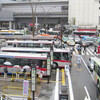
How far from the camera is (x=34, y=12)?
97.8 meters

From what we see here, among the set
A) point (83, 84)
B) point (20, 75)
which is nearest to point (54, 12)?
point (20, 75)

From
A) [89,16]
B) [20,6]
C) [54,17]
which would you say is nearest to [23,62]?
[89,16]

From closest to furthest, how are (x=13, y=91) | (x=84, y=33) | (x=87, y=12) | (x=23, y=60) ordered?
(x=13, y=91), (x=23, y=60), (x=84, y=33), (x=87, y=12)

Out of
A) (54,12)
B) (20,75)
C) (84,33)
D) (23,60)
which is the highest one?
(54,12)

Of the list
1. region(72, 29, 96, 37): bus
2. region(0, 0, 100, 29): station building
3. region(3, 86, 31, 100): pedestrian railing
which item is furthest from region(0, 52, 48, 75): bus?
region(0, 0, 100, 29): station building

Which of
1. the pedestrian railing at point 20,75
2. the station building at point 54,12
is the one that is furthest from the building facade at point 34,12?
the pedestrian railing at point 20,75

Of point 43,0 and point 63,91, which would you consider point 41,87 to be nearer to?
point 63,91

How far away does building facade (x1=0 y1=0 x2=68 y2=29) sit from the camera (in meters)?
97.0

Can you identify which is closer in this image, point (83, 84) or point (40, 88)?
point (40, 88)

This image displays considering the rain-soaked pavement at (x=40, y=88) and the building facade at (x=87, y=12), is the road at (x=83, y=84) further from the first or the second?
the building facade at (x=87, y=12)

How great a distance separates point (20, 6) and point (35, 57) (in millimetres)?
92823

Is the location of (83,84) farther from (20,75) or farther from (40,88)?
(20,75)

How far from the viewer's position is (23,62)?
17.9 m

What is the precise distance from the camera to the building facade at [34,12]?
9700 centimetres
